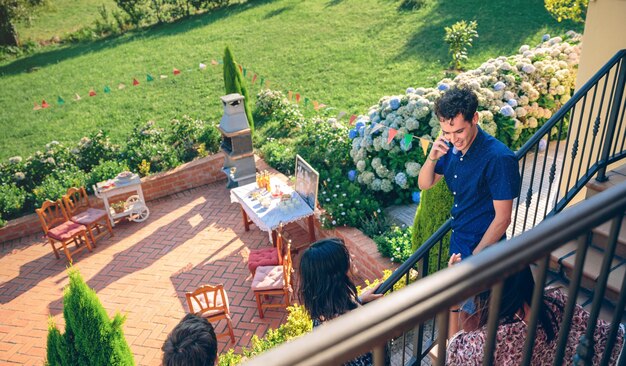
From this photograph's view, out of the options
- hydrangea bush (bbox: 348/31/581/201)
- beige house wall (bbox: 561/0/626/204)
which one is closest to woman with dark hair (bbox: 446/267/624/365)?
beige house wall (bbox: 561/0/626/204)

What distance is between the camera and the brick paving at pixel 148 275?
6.90 meters

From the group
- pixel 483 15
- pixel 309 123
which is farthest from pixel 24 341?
pixel 483 15

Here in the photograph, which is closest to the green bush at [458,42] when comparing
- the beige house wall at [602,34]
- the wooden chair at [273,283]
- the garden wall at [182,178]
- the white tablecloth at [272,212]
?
the garden wall at [182,178]

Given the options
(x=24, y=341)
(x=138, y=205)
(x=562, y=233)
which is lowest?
(x=24, y=341)

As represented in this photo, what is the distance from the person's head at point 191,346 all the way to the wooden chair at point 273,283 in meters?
2.98

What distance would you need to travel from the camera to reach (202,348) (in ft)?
11.6

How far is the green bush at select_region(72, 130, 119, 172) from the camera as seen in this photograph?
10.6 m

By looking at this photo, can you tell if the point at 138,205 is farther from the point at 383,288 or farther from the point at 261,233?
the point at 383,288

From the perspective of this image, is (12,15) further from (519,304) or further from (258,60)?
(519,304)

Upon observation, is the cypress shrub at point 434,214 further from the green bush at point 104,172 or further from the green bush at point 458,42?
the green bush at point 458,42

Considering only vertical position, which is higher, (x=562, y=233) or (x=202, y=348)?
(x=562, y=233)

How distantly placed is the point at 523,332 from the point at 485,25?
1380 centimetres

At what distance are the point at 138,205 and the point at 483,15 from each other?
37.5 ft

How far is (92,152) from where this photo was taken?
420 inches
